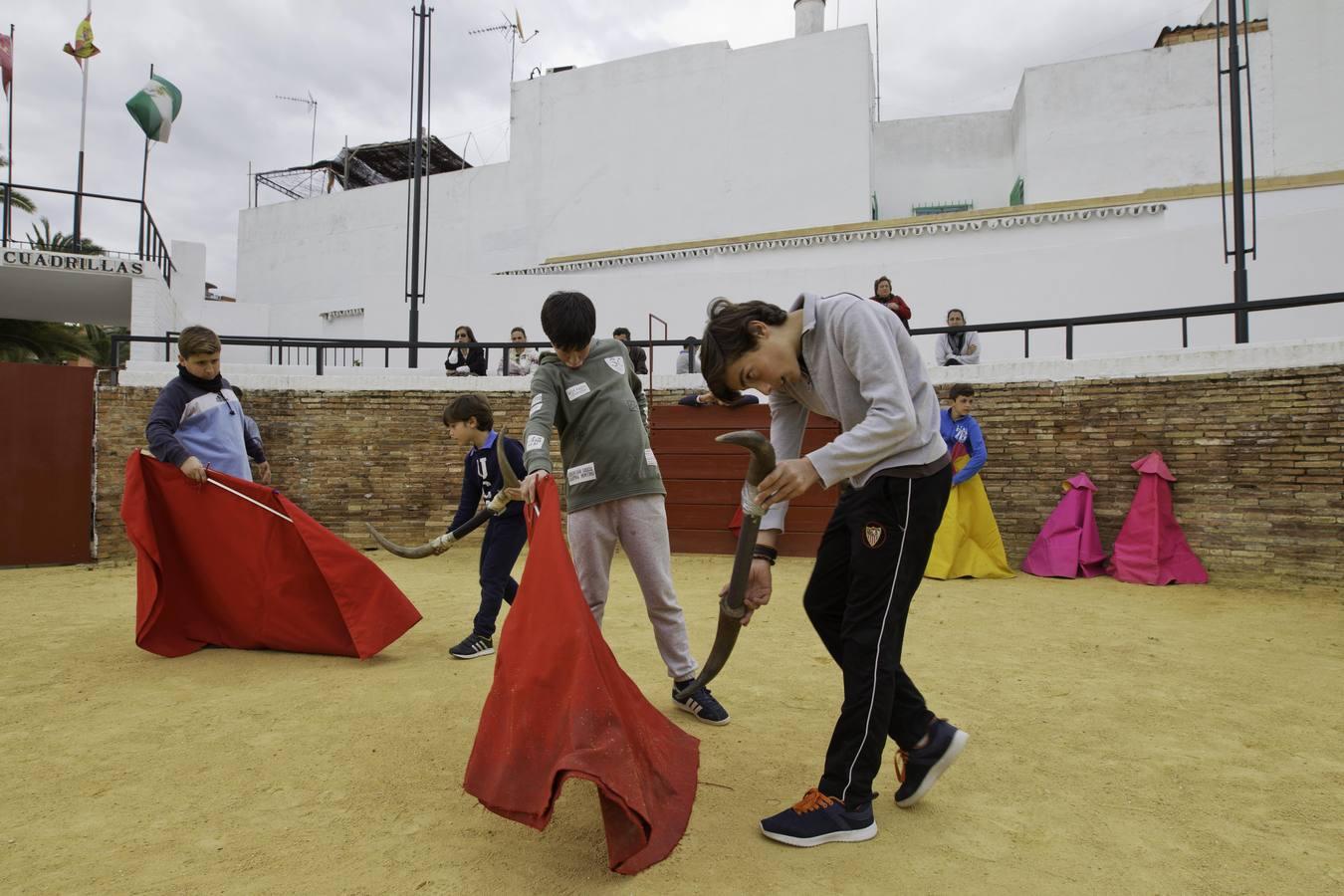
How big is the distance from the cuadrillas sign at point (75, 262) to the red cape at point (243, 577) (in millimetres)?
11015

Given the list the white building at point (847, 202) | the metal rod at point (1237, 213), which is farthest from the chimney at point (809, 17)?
the metal rod at point (1237, 213)

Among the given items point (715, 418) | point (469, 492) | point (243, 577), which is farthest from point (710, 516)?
point (243, 577)

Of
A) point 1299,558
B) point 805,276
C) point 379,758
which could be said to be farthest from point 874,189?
point 379,758

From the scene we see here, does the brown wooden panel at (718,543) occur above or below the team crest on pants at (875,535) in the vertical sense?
below

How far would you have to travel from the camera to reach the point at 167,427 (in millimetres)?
4484

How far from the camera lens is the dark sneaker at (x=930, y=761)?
259cm

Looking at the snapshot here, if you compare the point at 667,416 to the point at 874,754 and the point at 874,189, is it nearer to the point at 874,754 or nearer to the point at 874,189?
the point at 874,754

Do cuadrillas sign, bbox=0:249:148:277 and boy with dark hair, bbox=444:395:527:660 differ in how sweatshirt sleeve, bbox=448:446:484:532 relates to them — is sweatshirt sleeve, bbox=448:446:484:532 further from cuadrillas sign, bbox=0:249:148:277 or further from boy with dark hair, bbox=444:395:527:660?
cuadrillas sign, bbox=0:249:148:277

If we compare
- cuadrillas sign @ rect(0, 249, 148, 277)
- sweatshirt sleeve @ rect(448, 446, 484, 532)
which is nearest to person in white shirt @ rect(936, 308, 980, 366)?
sweatshirt sleeve @ rect(448, 446, 484, 532)

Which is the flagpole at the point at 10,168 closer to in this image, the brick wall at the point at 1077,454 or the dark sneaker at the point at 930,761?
the brick wall at the point at 1077,454

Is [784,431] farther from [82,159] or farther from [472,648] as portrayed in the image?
[82,159]

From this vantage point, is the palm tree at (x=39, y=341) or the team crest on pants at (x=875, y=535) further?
the palm tree at (x=39, y=341)

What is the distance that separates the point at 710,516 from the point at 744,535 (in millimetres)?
6699

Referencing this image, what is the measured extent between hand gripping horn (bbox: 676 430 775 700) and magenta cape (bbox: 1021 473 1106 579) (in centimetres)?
559
